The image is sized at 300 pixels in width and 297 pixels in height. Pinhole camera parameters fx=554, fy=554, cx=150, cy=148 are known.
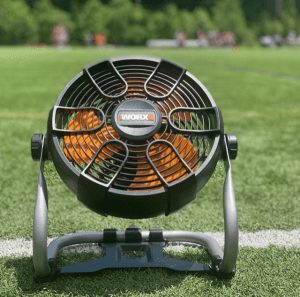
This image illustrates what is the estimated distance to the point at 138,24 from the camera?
67938 mm

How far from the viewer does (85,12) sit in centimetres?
6769

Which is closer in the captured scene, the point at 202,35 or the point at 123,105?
the point at 123,105

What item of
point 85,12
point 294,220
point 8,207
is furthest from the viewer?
point 85,12

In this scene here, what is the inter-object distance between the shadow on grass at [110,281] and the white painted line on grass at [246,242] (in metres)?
0.23

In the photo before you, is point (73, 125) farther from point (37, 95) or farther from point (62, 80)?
point (62, 80)

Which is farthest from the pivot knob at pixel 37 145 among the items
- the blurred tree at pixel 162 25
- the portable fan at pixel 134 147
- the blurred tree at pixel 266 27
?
the blurred tree at pixel 266 27

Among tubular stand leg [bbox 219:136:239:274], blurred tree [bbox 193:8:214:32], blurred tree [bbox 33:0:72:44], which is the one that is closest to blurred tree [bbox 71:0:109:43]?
blurred tree [bbox 33:0:72:44]

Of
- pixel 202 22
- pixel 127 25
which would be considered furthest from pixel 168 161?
pixel 202 22

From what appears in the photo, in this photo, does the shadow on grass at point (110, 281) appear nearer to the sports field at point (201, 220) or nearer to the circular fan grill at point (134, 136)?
the sports field at point (201, 220)

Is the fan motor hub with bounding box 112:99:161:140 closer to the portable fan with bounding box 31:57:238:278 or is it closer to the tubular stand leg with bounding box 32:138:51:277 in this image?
the portable fan with bounding box 31:57:238:278

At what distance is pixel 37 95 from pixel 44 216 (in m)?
8.63

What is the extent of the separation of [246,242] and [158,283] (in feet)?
2.36

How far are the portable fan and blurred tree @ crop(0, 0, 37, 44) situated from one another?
59.8 metres

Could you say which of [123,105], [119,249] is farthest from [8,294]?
[123,105]
